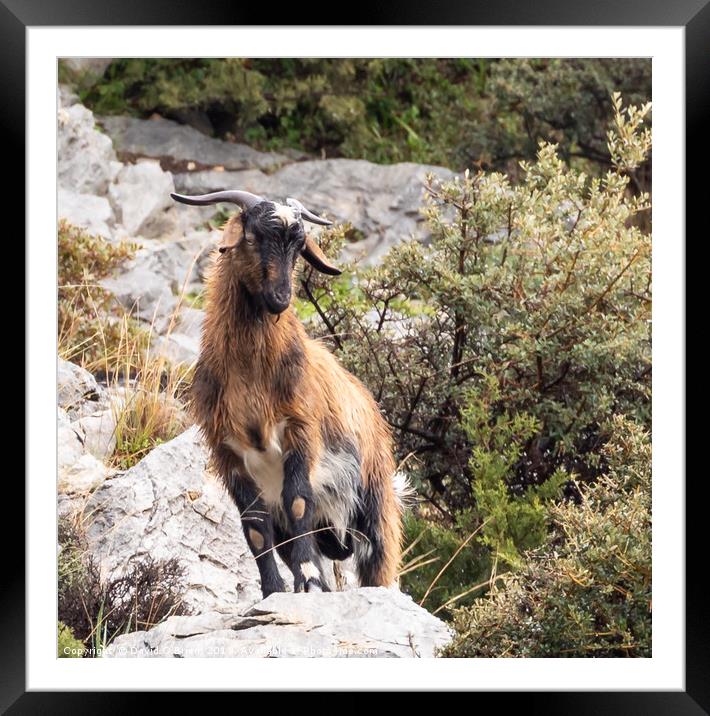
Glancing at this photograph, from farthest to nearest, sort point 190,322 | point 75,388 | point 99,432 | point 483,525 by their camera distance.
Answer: point 190,322 < point 75,388 < point 99,432 < point 483,525

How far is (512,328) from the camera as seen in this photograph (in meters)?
6.94

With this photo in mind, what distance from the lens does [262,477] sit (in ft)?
19.1

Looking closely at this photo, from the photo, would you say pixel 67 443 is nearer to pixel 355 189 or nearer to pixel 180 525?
pixel 180 525

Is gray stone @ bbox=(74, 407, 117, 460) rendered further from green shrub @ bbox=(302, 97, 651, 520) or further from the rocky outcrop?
the rocky outcrop

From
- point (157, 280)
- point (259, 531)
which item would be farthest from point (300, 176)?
point (259, 531)

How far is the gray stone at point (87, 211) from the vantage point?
30.4ft

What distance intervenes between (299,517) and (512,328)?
70.3 inches

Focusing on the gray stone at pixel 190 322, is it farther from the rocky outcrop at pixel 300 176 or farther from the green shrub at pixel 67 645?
the green shrub at pixel 67 645

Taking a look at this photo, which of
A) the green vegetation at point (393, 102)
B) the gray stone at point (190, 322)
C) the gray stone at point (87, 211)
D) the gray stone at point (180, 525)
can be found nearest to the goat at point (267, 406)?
the gray stone at point (180, 525)

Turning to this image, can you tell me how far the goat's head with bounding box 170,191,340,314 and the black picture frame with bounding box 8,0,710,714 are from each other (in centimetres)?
75

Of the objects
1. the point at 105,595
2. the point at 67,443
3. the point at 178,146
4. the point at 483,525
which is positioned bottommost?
the point at 105,595
